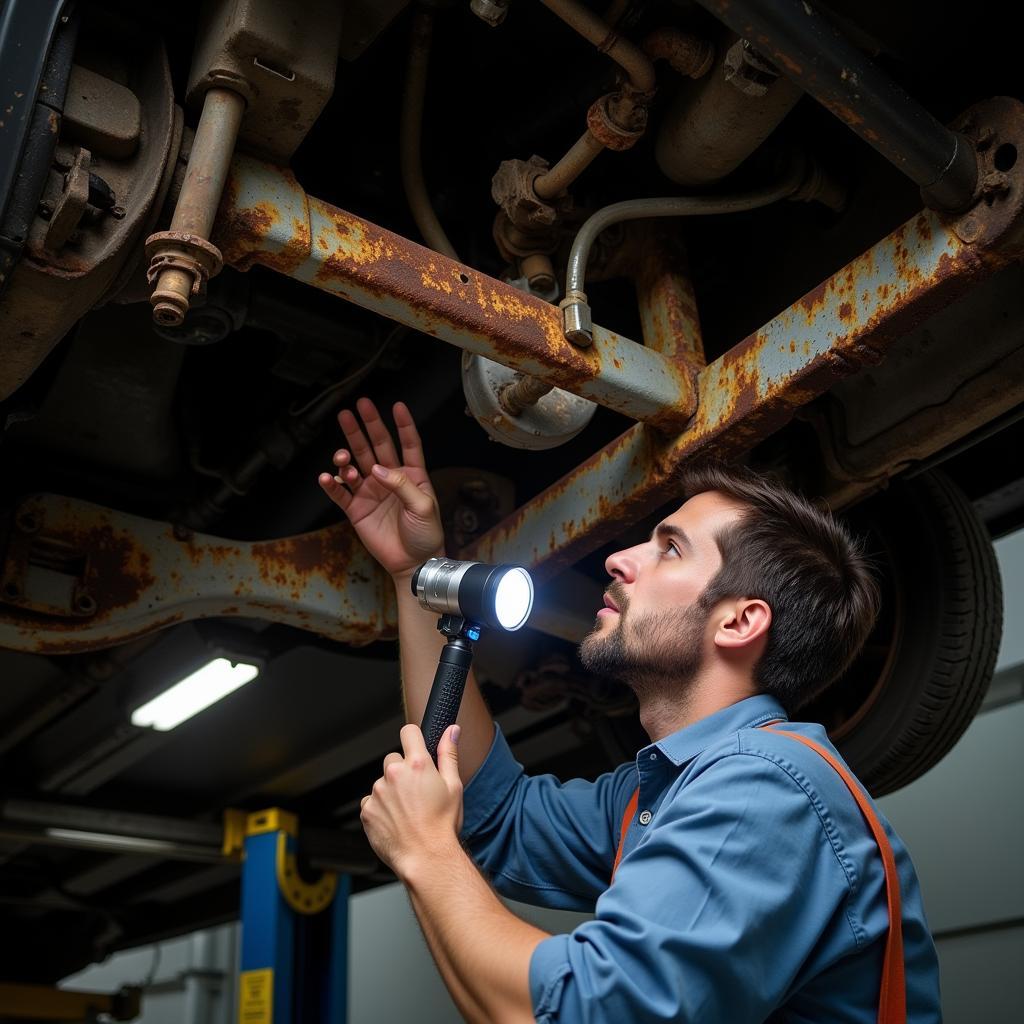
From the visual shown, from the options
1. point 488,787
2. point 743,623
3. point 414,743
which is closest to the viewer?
Answer: point 414,743

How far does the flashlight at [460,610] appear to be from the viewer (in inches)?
49.1

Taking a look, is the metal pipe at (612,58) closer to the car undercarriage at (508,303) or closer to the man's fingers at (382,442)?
the car undercarriage at (508,303)

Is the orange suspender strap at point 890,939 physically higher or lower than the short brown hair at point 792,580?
lower

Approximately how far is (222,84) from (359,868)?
2858 millimetres

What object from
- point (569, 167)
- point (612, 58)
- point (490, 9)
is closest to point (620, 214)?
point (569, 167)

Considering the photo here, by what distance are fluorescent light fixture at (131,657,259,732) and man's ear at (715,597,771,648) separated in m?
1.36

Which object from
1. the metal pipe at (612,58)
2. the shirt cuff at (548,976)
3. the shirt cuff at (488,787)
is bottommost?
the shirt cuff at (548,976)

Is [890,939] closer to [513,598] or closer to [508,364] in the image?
[513,598]

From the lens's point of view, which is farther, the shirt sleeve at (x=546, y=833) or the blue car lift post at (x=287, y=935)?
the blue car lift post at (x=287, y=935)

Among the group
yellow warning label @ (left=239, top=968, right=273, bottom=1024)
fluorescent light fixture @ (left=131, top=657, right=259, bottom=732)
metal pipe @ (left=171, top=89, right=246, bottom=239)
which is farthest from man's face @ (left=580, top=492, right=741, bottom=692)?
yellow warning label @ (left=239, top=968, right=273, bottom=1024)

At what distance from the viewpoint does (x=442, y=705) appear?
1246 mm

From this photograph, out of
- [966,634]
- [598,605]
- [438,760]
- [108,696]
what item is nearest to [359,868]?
[108,696]

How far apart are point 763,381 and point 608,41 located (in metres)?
0.47

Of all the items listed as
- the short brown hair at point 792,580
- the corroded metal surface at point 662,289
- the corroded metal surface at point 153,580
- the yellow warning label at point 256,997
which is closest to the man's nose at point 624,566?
the short brown hair at point 792,580
